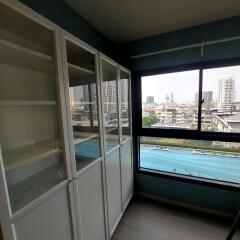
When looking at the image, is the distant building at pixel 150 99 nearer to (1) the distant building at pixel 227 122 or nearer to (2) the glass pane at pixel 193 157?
(2) the glass pane at pixel 193 157

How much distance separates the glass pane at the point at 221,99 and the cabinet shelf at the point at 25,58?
1.91m

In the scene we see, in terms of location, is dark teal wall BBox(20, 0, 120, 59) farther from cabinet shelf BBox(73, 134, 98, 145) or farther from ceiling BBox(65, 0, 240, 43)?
cabinet shelf BBox(73, 134, 98, 145)

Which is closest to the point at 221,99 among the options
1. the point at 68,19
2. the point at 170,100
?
the point at 170,100

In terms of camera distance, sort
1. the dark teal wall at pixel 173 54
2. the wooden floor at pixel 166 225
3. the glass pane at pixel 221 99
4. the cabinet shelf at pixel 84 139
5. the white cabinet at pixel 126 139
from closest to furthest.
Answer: the cabinet shelf at pixel 84 139
the dark teal wall at pixel 173 54
the wooden floor at pixel 166 225
the glass pane at pixel 221 99
the white cabinet at pixel 126 139

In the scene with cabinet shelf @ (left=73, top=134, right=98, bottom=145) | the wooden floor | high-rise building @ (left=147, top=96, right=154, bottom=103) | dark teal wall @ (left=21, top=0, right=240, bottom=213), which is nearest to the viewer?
cabinet shelf @ (left=73, top=134, right=98, bottom=145)

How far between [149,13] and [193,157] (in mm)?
2034

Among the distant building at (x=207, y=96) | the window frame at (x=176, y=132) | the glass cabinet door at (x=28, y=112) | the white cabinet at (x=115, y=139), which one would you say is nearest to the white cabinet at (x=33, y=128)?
the glass cabinet door at (x=28, y=112)

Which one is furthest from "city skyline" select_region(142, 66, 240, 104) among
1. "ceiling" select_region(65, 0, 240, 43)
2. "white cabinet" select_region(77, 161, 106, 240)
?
"white cabinet" select_region(77, 161, 106, 240)

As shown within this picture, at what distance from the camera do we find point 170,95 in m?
2.27

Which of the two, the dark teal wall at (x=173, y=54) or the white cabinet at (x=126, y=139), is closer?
the dark teal wall at (x=173, y=54)

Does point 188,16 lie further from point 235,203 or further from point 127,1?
point 235,203

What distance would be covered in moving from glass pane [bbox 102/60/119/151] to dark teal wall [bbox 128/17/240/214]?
2.24 ft

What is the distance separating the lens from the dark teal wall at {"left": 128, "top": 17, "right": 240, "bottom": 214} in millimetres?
1838

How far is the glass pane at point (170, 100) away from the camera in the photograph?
2.13 meters
